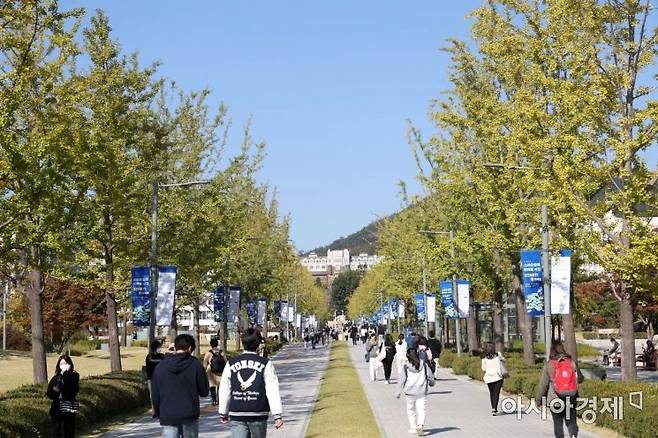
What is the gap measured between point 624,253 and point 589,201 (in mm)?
2835

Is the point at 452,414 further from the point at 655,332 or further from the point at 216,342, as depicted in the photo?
the point at 655,332

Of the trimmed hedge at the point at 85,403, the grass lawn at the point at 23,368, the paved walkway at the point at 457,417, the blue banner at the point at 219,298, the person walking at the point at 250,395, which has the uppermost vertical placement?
the blue banner at the point at 219,298

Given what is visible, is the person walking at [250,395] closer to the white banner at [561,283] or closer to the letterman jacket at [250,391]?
the letterman jacket at [250,391]

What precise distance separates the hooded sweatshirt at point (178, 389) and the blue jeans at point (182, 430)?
51 mm

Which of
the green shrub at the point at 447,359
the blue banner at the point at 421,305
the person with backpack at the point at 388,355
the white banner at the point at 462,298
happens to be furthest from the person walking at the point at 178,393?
the blue banner at the point at 421,305

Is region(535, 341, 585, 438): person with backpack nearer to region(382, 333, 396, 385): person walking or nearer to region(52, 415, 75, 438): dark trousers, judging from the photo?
region(52, 415, 75, 438): dark trousers

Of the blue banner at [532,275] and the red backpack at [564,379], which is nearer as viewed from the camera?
the red backpack at [564,379]

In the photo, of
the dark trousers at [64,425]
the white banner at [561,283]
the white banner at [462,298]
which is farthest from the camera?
the white banner at [462,298]

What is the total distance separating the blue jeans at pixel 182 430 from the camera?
10.3 m

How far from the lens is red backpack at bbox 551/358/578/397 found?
14242 millimetres

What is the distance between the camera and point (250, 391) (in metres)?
10.1

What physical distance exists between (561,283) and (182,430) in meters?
14.0

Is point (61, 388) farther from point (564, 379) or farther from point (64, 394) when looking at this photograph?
point (564, 379)

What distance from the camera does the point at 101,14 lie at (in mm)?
29719
